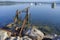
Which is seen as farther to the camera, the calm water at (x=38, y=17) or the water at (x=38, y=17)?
the calm water at (x=38, y=17)

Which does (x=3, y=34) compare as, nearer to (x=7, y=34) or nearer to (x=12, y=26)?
(x=7, y=34)

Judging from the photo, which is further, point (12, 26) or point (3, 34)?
point (12, 26)

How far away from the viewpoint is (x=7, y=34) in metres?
13.8

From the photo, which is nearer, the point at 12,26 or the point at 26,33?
the point at 26,33

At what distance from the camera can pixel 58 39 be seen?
488 inches

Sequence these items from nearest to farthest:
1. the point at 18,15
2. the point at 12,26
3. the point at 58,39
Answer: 1. the point at 58,39
2. the point at 12,26
3. the point at 18,15

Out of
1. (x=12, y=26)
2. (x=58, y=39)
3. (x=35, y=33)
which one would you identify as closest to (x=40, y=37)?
(x=35, y=33)

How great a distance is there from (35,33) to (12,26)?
4.69 metres

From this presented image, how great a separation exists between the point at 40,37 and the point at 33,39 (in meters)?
0.54

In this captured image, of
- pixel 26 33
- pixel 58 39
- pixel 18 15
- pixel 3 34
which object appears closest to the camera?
pixel 58 39

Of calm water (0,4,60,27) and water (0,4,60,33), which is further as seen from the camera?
calm water (0,4,60,27)

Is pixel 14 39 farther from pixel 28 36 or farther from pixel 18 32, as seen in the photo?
pixel 18 32

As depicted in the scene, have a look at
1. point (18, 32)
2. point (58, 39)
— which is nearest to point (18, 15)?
point (18, 32)

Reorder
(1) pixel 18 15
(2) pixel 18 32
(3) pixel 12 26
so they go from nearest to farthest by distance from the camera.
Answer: (2) pixel 18 32 → (3) pixel 12 26 → (1) pixel 18 15
